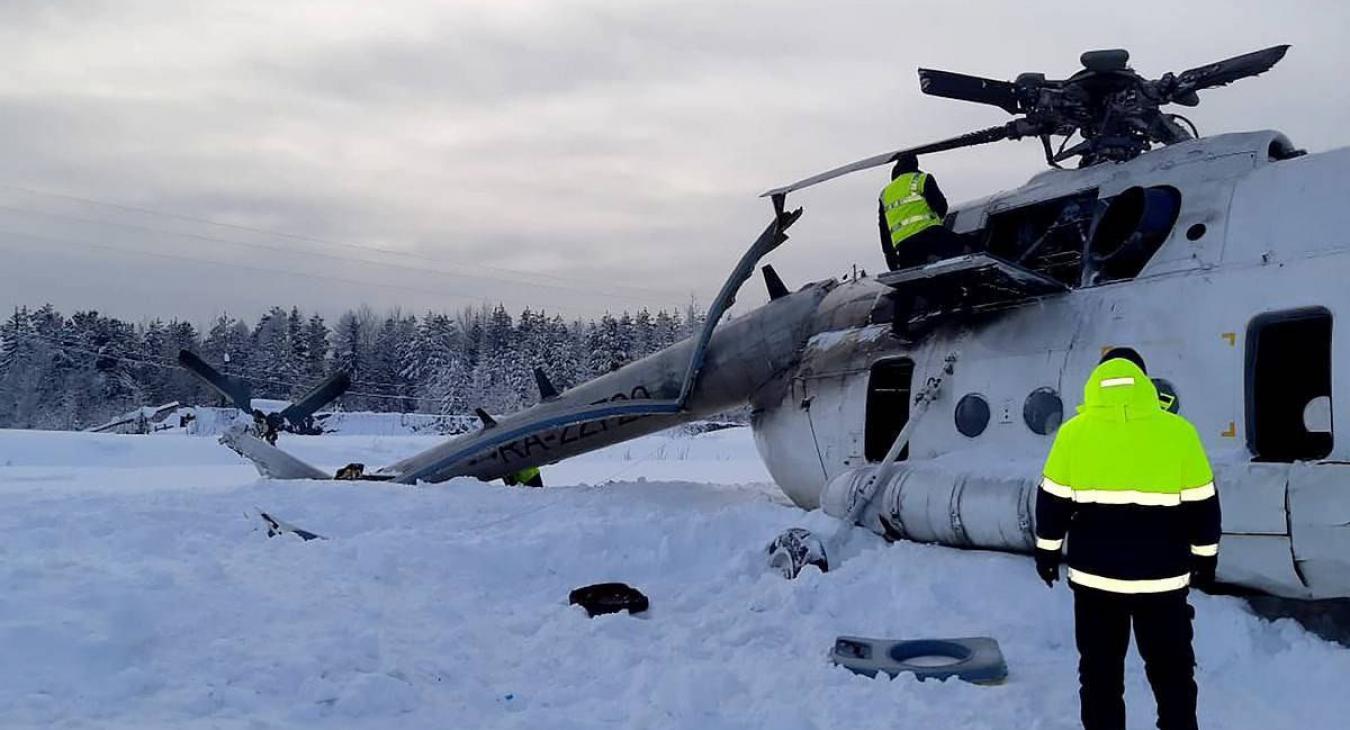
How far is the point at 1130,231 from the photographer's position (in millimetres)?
7191

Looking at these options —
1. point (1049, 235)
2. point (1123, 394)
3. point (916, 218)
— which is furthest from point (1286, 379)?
point (1123, 394)

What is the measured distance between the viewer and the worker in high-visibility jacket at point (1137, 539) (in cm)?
381

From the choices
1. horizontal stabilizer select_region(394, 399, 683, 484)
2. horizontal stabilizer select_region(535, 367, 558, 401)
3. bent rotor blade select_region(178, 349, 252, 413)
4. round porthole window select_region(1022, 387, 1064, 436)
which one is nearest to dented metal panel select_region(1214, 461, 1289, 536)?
round porthole window select_region(1022, 387, 1064, 436)

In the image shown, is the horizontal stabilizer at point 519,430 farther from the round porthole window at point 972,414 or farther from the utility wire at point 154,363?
the utility wire at point 154,363

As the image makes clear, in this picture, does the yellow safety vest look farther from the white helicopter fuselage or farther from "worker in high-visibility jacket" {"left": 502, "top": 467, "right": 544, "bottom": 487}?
"worker in high-visibility jacket" {"left": 502, "top": 467, "right": 544, "bottom": 487}

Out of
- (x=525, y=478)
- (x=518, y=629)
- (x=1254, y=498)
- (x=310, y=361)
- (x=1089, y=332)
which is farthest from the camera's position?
(x=310, y=361)

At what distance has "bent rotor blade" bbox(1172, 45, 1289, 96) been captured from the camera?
24.4 feet

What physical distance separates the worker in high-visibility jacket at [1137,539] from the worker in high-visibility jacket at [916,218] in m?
4.33

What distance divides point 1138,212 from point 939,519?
285 cm

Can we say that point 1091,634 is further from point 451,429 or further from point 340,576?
point 451,429

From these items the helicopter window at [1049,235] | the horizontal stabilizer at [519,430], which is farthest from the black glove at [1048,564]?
the horizontal stabilizer at [519,430]

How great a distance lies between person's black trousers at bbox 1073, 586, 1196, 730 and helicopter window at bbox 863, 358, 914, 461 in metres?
4.84

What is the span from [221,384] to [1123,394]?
12.6 m

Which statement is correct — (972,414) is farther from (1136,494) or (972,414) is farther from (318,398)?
(318,398)
